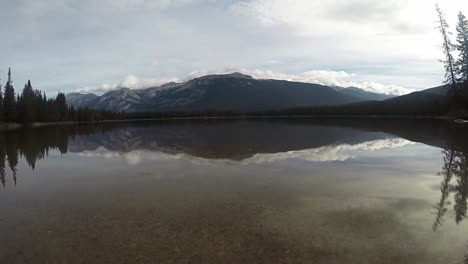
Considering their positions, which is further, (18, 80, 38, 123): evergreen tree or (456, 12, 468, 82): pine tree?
(18, 80, 38, 123): evergreen tree

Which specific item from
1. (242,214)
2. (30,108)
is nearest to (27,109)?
(30,108)

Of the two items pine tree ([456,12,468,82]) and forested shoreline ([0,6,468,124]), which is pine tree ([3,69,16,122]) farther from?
pine tree ([456,12,468,82])

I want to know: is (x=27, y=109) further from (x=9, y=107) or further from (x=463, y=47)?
(x=463, y=47)

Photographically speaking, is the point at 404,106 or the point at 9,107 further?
the point at 404,106

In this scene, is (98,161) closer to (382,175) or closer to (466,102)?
(382,175)

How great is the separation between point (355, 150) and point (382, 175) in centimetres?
1560

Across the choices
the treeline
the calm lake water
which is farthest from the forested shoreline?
the calm lake water

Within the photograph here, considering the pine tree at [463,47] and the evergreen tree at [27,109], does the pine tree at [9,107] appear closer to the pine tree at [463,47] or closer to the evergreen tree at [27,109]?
the evergreen tree at [27,109]

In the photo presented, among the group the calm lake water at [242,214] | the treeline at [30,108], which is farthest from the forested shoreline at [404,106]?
the calm lake water at [242,214]

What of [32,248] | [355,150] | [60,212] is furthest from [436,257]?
[355,150]

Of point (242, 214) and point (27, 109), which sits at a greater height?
point (27, 109)

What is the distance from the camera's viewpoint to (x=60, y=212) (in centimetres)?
1594

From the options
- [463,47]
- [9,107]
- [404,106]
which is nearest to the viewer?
[463,47]

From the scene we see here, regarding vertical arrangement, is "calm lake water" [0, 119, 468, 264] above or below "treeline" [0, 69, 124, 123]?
below
